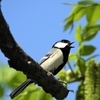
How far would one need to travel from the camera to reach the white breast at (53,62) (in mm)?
1653

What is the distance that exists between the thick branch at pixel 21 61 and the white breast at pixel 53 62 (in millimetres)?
641

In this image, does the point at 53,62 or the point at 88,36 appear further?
the point at 53,62

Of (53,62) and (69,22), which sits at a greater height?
(69,22)

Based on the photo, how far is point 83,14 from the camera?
1383 mm

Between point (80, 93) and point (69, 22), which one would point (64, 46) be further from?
point (80, 93)

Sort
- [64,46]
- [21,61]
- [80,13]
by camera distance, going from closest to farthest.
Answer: [21,61] → [80,13] → [64,46]

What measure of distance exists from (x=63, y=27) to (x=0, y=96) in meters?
Result: 0.35

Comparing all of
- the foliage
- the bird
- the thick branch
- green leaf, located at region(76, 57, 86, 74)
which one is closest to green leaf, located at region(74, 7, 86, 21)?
the foliage

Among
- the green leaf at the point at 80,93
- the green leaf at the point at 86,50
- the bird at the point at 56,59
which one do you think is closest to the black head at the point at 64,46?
the bird at the point at 56,59

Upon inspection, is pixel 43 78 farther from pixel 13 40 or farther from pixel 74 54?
pixel 74 54

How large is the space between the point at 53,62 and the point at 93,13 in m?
0.46

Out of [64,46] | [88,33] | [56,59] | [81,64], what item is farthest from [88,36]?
[64,46]

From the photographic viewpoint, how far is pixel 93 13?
1.33 m

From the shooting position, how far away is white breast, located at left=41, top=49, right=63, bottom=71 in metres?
1.65
